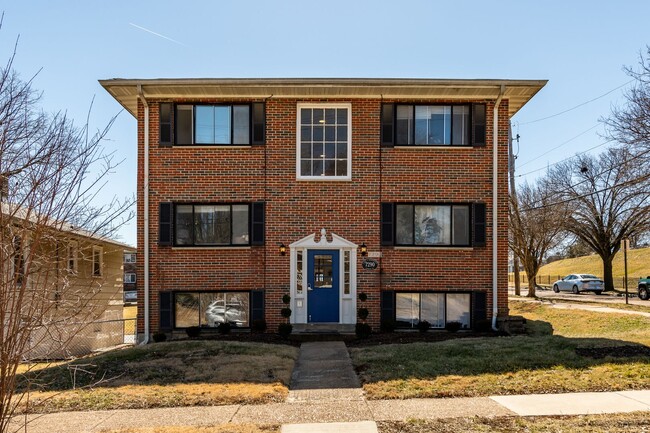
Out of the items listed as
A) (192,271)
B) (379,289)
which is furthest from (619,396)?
(192,271)

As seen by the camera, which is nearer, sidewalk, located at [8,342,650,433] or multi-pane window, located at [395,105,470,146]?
sidewalk, located at [8,342,650,433]

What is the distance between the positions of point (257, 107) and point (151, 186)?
11.9ft

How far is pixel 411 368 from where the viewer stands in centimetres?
975

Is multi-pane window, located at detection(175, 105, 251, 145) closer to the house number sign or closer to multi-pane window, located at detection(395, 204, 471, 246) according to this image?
the house number sign

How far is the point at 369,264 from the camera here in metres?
15.3

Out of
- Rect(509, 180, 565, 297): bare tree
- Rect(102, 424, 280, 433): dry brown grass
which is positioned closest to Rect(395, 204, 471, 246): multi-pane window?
Rect(102, 424, 280, 433): dry brown grass

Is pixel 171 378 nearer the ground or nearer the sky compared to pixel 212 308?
nearer the ground

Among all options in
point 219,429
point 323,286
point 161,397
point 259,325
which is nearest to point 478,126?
point 323,286

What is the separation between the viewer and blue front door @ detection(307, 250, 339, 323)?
15.3 m

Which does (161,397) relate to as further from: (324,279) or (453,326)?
(453,326)

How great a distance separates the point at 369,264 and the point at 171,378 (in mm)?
7069

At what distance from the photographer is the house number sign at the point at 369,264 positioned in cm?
1529

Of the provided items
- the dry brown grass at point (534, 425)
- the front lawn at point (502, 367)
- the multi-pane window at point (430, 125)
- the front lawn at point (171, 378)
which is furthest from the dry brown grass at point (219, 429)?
the multi-pane window at point (430, 125)

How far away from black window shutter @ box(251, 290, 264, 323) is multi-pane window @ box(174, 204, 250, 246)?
1419 mm
